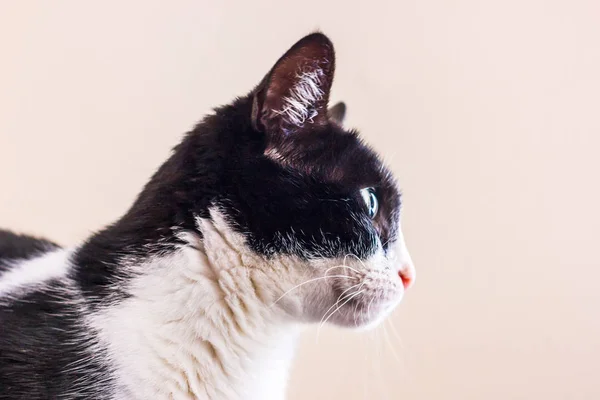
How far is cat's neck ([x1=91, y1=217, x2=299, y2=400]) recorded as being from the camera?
63cm

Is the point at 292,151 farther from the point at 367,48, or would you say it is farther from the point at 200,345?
the point at 367,48

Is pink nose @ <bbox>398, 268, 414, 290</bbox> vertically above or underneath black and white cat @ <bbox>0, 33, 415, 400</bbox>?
underneath

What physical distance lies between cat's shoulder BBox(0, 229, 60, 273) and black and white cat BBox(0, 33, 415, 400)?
0.21 meters

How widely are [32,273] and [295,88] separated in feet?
1.59

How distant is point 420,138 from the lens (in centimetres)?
115

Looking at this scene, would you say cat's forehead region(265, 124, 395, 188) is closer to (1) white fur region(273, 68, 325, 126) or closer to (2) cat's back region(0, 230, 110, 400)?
(1) white fur region(273, 68, 325, 126)

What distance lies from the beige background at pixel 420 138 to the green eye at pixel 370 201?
28cm

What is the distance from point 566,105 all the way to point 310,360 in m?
0.78

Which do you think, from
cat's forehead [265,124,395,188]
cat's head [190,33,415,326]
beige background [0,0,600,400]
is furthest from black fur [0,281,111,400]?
beige background [0,0,600,400]

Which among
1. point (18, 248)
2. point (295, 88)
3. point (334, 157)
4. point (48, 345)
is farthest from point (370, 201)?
point (18, 248)

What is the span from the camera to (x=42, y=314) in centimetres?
66

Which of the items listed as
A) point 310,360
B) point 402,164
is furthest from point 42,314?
point 402,164

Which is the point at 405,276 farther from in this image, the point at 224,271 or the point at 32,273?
the point at 32,273

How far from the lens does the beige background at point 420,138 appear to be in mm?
1011
